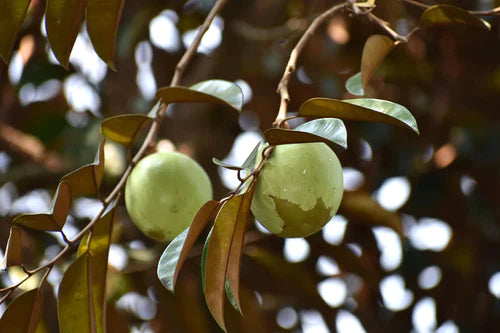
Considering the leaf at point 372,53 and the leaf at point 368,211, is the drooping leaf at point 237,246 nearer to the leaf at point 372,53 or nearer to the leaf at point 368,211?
the leaf at point 372,53

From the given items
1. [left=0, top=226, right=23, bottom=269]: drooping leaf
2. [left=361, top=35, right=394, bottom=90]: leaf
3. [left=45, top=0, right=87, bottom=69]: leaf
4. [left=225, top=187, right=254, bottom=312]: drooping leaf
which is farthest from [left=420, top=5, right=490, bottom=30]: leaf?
[left=0, top=226, right=23, bottom=269]: drooping leaf

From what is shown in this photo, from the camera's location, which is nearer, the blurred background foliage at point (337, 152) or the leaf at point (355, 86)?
the leaf at point (355, 86)

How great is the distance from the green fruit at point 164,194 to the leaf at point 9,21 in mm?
279

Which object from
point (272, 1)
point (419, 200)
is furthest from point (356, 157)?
point (272, 1)

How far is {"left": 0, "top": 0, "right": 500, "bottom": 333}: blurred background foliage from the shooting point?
1759 mm

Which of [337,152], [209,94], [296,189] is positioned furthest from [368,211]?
[209,94]

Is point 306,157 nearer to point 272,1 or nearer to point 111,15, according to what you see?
point 111,15

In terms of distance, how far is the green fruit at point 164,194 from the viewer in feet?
3.56

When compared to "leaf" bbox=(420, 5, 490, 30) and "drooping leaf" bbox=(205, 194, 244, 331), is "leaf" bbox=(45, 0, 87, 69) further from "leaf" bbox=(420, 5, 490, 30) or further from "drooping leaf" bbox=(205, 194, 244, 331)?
"leaf" bbox=(420, 5, 490, 30)

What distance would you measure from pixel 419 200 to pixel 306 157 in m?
0.92

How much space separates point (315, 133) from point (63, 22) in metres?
0.43

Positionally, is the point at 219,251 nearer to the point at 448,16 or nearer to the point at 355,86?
the point at 355,86

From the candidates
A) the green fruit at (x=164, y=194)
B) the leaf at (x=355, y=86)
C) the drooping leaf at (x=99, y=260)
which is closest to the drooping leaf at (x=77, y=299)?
the drooping leaf at (x=99, y=260)

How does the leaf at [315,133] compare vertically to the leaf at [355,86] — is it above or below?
above
